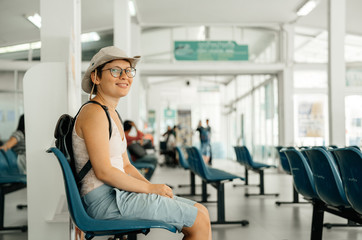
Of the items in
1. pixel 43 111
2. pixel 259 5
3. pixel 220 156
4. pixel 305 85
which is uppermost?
pixel 259 5

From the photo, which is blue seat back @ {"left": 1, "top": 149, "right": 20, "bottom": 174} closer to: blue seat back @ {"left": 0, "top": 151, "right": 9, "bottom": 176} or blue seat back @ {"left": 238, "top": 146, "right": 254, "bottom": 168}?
blue seat back @ {"left": 0, "top": 151, "right": 9, "bottom": 176}

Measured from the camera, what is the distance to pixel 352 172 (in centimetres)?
233

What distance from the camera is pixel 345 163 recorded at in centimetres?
238

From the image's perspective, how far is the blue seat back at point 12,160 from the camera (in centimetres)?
462

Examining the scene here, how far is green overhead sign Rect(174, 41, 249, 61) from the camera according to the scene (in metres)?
10.1

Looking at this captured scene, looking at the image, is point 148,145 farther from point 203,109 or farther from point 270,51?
point 203,109

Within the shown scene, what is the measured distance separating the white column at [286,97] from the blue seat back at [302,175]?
278 inches

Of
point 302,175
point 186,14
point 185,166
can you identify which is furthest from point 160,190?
point 186,14

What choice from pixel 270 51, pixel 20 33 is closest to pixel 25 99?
pixel 20 33

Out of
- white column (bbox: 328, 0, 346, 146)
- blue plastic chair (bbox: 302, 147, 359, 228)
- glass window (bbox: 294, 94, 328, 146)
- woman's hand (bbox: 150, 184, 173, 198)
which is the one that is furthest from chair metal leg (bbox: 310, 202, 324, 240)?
→ glass window (bbox: 294, 94, 328, 146)

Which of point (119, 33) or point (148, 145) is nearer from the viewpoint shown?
point (119, 33)

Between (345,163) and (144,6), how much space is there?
315 inches

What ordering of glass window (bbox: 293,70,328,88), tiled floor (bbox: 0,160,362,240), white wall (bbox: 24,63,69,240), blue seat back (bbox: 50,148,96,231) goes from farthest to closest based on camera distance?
glass window (bbox: 293,70,328,88)
tiled floor (bbox: 0,160,362,240)
white wall (bbox: 24,63,69,240)
blue seat back (bbox: 50,148,96,231)

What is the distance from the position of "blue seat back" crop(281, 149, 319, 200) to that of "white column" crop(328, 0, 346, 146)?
155 inches
